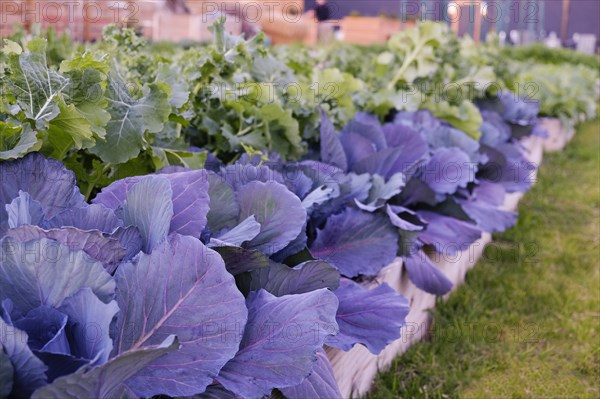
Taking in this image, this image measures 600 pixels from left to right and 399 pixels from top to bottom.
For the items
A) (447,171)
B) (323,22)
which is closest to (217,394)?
(447,171)

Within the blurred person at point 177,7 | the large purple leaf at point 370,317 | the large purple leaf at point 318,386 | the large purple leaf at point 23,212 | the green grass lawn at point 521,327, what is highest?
the blurred person at point 177,7

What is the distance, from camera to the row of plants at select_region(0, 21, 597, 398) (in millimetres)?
911

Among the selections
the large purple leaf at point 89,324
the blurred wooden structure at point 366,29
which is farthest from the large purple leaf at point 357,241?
the blurred wooden structure at point 366,29

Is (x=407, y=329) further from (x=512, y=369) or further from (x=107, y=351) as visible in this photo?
(x=107, y=351)

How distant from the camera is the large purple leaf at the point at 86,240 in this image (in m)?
0.95

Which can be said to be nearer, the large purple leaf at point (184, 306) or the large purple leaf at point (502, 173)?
the large purple leaf at point (184, 306)

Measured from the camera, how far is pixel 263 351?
106 cm

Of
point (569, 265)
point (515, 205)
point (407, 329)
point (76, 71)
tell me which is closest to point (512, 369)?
point (407, 329)

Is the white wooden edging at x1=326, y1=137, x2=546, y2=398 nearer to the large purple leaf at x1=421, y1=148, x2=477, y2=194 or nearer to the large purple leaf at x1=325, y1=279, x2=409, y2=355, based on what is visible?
the large purple leaf at x1=325, y1=279, x2=409, y2=355

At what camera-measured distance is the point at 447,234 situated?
212cm

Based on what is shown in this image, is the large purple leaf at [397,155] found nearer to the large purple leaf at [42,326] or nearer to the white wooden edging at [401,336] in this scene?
the white wooden edging at [401,336]

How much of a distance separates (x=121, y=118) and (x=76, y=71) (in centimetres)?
21

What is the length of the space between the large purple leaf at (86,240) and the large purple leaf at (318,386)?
0.39 metres

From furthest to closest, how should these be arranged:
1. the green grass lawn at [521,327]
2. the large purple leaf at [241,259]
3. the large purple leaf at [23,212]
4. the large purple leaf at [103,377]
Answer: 1. the green grass lawn at [521,327]
2. the large purple leaf at [241,259]
3. the large purple leaf at [23,212]
4. the large purple leaf at [103,377]
